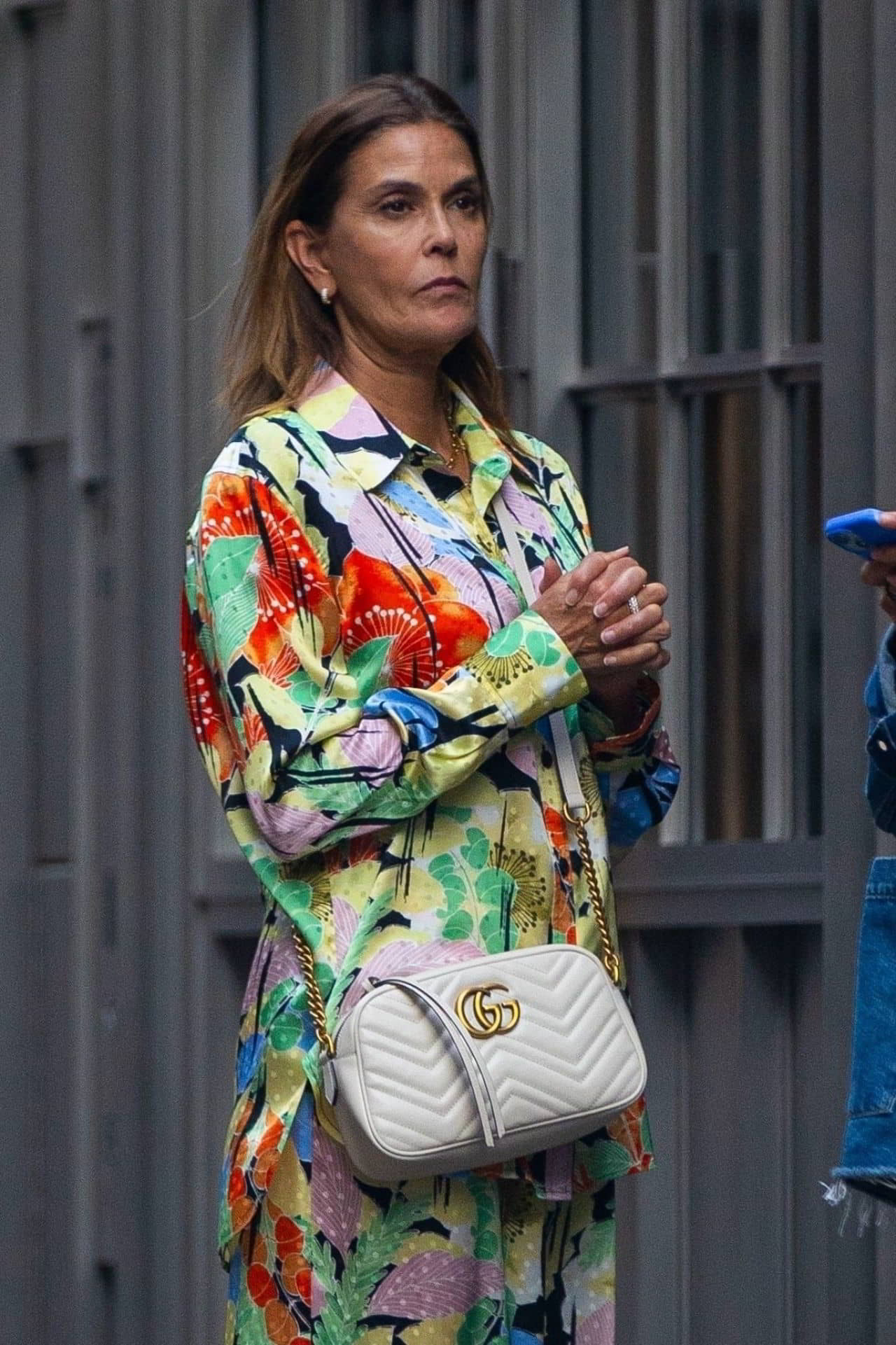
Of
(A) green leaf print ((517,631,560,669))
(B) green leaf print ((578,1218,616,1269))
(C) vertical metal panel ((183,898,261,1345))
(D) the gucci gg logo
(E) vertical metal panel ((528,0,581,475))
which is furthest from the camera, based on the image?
(C) vertical metal panel ((183,898,261,1345))

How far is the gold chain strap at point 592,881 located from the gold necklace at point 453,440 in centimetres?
49

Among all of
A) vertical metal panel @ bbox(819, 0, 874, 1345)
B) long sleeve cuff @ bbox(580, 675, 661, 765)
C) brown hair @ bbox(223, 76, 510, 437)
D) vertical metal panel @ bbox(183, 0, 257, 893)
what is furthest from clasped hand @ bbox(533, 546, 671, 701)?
vertical metal panel @ bbox(183, 0, 257, 893)

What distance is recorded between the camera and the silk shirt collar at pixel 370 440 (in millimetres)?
3150

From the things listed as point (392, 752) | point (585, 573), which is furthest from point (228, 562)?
point (585, 573)

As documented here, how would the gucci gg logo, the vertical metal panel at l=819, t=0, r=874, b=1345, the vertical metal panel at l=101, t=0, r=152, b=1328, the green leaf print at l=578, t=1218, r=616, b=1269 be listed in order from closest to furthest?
the gucci gg logo < the green leaf print at l=578, t=1218, r=616, b=1269 < the vertical metal panel at l=819, t=0, r=874, b=1345 < the vertical metal panel at l=101, t=0, r=152, b=1328

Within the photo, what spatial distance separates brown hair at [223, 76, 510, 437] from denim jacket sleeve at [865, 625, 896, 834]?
0.67m

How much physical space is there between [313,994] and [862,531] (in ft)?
2.70

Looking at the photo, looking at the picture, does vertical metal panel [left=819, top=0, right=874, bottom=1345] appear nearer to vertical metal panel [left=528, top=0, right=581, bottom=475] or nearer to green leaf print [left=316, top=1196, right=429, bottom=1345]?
vertical metal panel [left=528, top=0, right=581, bottom=475]

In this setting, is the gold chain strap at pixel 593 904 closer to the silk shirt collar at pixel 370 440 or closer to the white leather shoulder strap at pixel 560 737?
the white leather shoulder strap at pixel 560 737

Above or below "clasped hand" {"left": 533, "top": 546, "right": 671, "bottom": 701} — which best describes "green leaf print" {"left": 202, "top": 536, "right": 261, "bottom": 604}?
above

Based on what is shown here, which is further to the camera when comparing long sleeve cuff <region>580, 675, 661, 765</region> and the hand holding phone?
long sleeve cuff <region>580, 675, 661, 765</region>

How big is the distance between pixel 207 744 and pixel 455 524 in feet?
1.32

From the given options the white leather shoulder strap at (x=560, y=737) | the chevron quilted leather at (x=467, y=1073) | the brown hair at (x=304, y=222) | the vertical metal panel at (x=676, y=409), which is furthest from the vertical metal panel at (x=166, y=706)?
the chevron quilted leather at (x=467, y=1073)

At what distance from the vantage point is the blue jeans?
2.77m
